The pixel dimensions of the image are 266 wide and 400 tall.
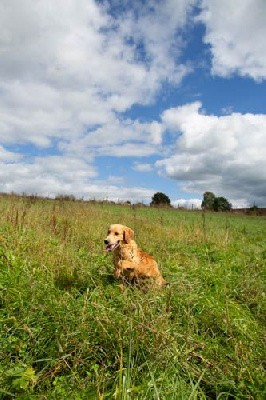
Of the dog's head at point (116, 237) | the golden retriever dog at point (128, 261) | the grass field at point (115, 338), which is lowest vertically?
the grass field at point (115, 338)

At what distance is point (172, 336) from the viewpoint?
123 inches

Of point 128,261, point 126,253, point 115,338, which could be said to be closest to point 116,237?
point 126,253

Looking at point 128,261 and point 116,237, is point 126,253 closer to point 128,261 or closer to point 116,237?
point 128,261

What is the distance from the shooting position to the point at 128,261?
5000 millimetres

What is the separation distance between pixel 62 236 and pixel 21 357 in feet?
13.2

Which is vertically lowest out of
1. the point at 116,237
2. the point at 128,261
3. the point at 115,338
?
the point at 115,338

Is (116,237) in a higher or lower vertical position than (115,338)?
higher

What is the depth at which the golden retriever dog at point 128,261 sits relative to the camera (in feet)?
16.2

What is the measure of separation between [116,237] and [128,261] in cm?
49

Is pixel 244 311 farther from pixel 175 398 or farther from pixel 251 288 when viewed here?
pixel 175 398

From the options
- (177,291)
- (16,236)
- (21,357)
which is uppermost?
(16,236)

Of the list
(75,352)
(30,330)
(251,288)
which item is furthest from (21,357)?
(251,288)

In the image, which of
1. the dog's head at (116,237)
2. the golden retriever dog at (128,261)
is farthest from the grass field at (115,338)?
the dog's head at (116,237)

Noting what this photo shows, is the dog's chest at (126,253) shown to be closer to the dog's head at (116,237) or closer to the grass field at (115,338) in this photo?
the dog's head at (116,237)
